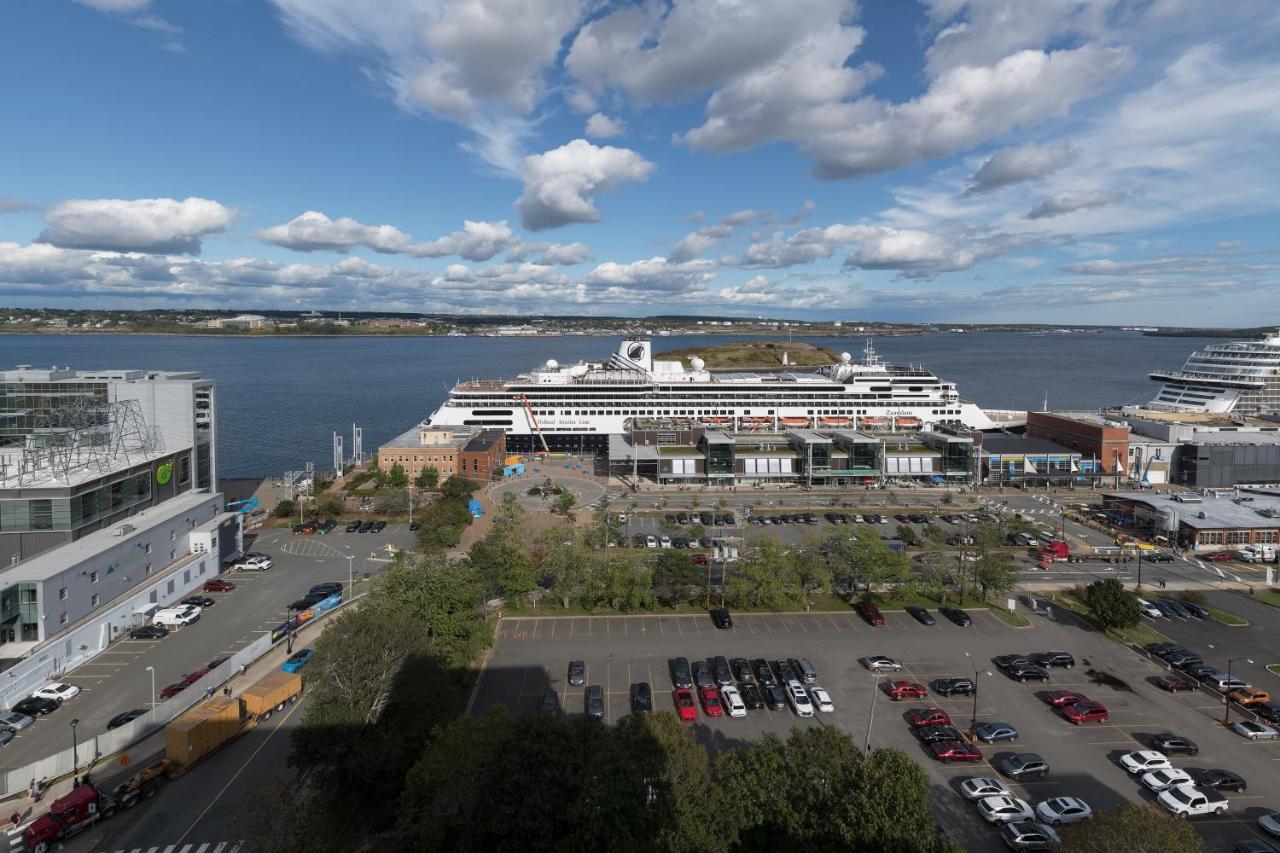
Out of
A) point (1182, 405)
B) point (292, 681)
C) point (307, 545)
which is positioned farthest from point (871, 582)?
point (1182, 405)

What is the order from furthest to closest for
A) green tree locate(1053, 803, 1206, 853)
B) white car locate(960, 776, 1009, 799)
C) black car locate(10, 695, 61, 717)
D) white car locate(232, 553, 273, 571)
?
white car locate(232, 553, 273, 571) < black car locate(10, 695, 61, 717) < white car locate(960, 776, 1009, 799) < green tree locate(1053, 803, 1206, 853)

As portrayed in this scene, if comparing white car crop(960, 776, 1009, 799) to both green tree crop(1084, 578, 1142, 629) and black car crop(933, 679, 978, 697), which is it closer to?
black car crop(933, 679, 978, 697)

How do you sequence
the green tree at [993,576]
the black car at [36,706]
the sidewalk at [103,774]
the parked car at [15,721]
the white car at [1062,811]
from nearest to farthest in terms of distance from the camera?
the white car at [1062,811] < the sidewalk at [103,774] < the parked car at [15,721] < the black car at [36,706] < the green tree at [993,576]

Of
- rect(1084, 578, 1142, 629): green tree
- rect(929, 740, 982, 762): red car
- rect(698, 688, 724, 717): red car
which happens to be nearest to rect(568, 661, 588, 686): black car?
rect(698, 688, 724, 717): red car

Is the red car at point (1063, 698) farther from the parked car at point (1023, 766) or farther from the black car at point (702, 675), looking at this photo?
the black car at point (702, 675)

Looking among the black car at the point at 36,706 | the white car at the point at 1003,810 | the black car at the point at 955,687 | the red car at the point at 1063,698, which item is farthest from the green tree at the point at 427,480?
the white car at the point at 1003,810

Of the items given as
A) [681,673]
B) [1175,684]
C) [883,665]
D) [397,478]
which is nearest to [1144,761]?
[1175,684]

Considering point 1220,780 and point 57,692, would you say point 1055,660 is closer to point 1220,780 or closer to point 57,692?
point 1220,780
